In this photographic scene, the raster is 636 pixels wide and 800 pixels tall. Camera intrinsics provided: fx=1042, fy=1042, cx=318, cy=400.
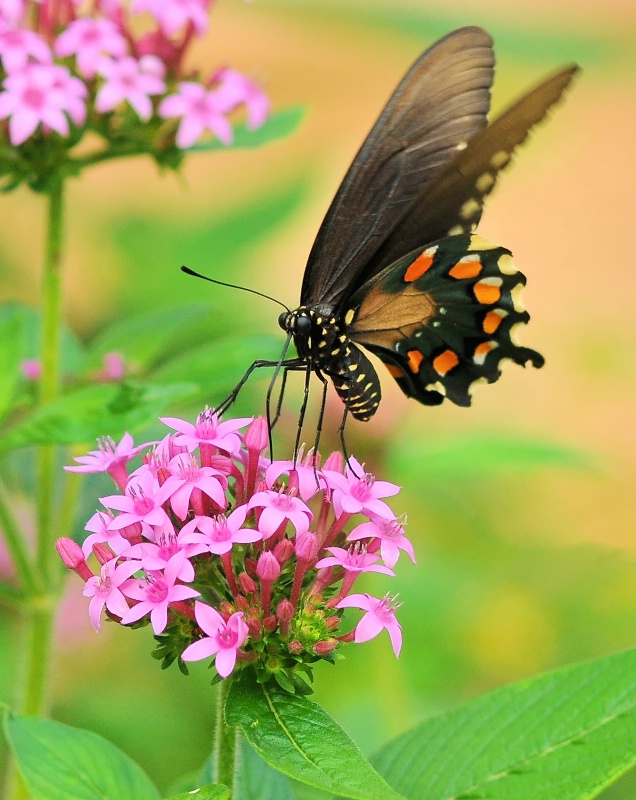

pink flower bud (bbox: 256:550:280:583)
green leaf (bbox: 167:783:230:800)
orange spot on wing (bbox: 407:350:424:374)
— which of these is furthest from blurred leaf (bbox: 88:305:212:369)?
green leaf (bbox: 167:783:230:800)

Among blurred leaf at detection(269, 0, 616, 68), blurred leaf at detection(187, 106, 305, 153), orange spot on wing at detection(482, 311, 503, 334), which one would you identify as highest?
blurred leaf at detection(269, 0, 616, 68)

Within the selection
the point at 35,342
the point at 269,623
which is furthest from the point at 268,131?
the point at 269,623

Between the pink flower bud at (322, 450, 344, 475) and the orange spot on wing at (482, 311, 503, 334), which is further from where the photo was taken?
the orange spot on wing at (482, 311, 503, 334)

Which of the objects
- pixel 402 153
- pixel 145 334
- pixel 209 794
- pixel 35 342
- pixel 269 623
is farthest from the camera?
pixel 35 342

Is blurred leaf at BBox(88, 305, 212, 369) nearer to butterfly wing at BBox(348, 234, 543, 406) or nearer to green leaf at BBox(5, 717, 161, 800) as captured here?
butterfly wing at BBox(348, 234, 543, 406)

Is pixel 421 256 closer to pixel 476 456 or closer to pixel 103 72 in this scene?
pixel 103 72

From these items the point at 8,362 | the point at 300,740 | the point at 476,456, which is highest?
the point at 8,362
